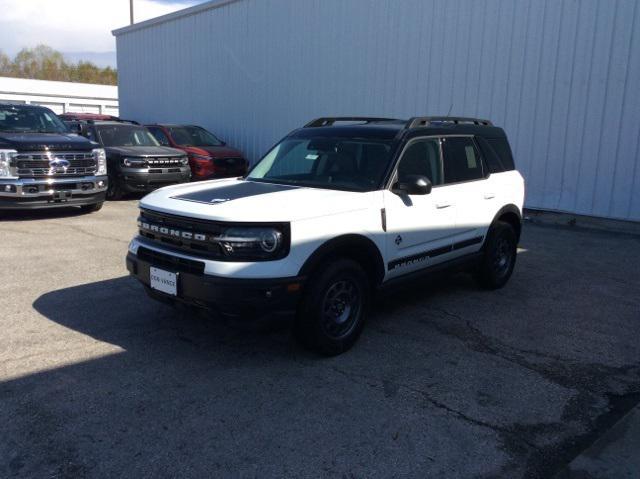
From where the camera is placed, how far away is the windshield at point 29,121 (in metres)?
10.3

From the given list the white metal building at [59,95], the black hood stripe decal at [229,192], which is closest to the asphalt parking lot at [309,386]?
the black hood stripe decal at [229,192]

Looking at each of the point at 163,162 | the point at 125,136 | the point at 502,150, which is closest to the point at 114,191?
the point at 163,162

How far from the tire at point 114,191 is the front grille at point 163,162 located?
844mm

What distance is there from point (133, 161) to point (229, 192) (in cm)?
838

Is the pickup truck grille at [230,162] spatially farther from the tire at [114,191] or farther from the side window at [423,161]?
the side window at [423,161]

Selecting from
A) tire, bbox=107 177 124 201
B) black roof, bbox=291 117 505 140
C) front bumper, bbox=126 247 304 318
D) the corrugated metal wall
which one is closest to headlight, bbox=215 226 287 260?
front bumper, bbox=126 247 304 318

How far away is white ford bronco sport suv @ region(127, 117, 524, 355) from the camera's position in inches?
159

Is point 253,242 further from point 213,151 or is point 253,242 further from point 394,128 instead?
point 213,151

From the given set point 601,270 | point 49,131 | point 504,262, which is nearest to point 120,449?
point 504,262

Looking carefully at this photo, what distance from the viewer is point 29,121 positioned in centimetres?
1061

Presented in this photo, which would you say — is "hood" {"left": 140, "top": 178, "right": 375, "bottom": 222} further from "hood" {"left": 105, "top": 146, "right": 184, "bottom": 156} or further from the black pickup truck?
"hood" {"left": 105, "top": 146, "right": 184, "bottom": 156}

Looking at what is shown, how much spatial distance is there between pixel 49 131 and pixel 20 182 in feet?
5.76

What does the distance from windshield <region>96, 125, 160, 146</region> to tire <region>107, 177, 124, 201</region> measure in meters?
1.02

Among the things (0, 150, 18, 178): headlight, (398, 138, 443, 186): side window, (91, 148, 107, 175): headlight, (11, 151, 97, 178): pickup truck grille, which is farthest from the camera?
(91, 148, 107, 175): headlight
